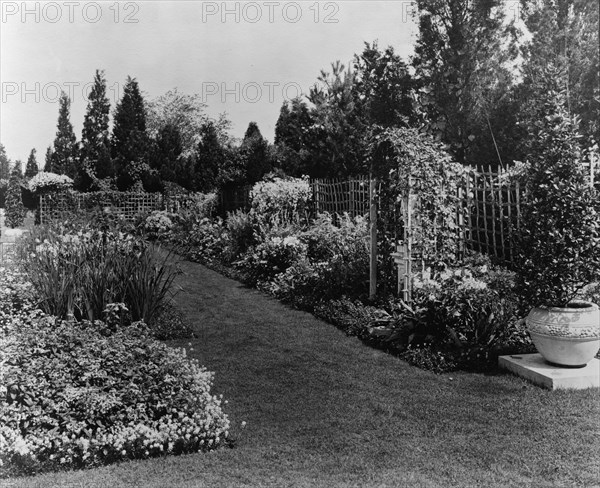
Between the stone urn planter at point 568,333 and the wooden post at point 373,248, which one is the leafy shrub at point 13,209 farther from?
the stone urn planter at point 568,333

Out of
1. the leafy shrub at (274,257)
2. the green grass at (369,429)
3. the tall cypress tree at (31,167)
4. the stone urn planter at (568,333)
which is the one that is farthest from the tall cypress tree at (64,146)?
the stone urn planter at (568,333)

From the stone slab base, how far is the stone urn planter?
0.08 meters

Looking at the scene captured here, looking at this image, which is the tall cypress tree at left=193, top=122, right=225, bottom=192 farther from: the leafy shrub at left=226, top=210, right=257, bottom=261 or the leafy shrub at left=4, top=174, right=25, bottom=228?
the leafy shrub at left=226, top=210, right=257, bottom=261

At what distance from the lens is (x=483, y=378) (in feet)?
16.8

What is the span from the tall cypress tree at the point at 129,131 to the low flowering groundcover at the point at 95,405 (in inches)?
970

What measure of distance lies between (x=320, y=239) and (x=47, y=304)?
530 cm

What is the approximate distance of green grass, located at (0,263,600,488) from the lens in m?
3.31

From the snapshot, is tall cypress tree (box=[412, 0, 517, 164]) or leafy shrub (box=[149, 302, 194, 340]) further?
tall cypress tree (box=[412, 0, 517, 164])

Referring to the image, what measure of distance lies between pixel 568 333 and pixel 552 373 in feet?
1.17

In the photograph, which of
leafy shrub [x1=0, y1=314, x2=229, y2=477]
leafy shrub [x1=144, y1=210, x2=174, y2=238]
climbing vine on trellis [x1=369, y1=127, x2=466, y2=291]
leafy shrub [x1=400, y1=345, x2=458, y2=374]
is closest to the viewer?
leafy shrub [x1=0, y1=314, x2=229, y2=477]

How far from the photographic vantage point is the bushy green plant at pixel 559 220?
16.4 ft

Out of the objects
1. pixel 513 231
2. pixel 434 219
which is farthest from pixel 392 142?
pixel 513 231

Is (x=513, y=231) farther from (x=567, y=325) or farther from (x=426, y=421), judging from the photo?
(x=426, y=421)

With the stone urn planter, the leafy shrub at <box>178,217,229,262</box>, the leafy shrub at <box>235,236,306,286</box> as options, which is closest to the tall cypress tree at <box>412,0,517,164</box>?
the leafy shrub at <box>178,217,229,262</box>
